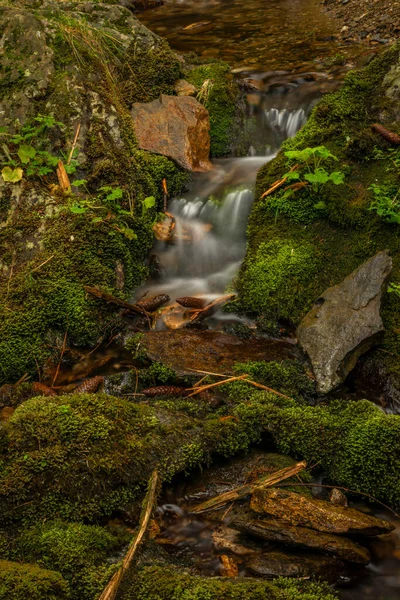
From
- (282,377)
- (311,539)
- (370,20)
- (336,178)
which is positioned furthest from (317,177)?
(370,20)

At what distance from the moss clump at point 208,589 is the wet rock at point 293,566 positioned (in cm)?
14

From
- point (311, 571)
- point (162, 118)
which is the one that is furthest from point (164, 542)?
point (162, 118)

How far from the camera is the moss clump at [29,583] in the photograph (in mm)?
2412

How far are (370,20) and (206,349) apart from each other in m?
9.92

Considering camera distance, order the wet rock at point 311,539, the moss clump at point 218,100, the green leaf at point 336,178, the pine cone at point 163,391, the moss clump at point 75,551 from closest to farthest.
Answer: the moss clump at point 75,551 → the wet rock at point 311,539 → the pine cone at point 163,391 → the green leaf at point 336,178 → the moss clump at point 218,100

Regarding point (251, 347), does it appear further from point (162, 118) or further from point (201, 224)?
point (162, 118)

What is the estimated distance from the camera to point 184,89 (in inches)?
316

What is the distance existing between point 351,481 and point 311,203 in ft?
10.1

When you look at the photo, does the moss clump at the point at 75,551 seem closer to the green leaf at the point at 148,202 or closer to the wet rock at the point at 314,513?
the wet rock at the point at 314,513

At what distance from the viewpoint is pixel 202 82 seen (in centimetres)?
841

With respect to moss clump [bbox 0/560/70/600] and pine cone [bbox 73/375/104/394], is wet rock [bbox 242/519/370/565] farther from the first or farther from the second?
pine cone [bbox 73/375/104/394]

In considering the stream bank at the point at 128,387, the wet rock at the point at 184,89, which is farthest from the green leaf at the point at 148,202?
the wet rock at the point at 184,89

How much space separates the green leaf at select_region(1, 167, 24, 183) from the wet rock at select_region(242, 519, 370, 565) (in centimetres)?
416

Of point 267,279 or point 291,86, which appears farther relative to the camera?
point 291,86
